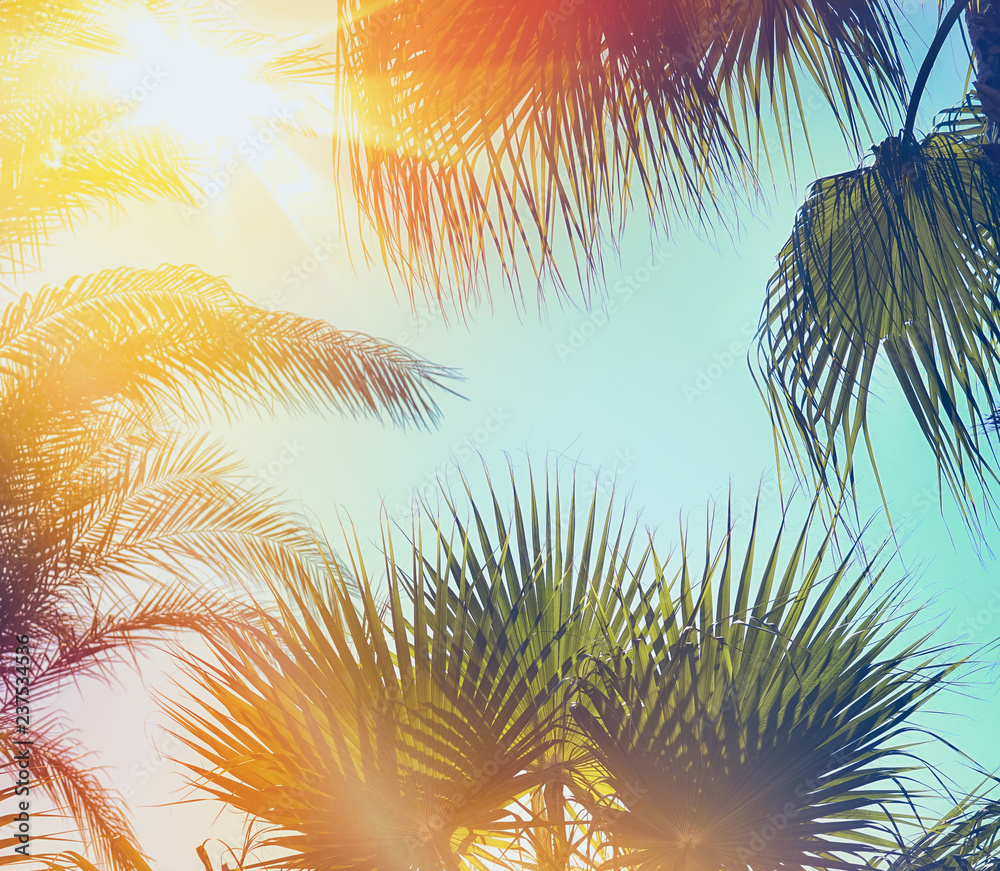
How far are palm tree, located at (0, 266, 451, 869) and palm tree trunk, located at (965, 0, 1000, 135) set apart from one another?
15.5 feet

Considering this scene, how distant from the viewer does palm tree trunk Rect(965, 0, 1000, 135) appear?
7.17 ft

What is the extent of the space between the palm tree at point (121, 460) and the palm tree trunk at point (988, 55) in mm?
4715

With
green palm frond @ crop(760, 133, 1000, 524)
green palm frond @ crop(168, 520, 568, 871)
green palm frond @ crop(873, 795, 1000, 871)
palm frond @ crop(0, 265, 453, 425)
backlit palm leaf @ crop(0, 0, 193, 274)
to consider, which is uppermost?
backlit palm leaf @ crop(0, 0, 193, 274)

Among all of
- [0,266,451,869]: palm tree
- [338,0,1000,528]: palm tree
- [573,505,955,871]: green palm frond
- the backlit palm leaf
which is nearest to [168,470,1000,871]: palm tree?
[573,505,955,871]: green palm frond

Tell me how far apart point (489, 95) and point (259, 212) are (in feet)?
15.7

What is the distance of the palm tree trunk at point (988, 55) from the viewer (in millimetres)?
2186

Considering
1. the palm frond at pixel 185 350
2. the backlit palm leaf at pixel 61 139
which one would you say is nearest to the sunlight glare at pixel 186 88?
the backlit palm leaf at pixel 61 139

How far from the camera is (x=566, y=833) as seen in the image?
213 cm

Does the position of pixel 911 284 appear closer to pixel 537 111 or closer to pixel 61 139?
pixel 537 111

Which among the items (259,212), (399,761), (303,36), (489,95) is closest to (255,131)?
(259,212)

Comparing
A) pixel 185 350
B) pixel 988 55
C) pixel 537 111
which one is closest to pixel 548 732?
pixel 537 111

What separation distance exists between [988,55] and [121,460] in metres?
5.94

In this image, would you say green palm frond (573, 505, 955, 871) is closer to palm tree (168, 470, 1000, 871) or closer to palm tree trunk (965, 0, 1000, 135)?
palm tree (168, 470, 1000, 871)

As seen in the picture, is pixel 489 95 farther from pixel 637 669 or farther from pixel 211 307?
pixel 211 307
